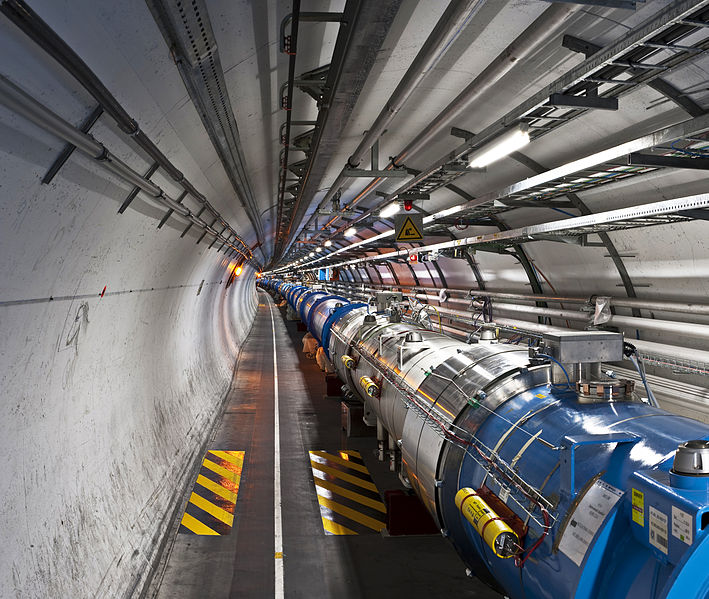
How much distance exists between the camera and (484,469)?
12.3 feet

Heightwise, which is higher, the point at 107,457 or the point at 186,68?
the point at 186,68

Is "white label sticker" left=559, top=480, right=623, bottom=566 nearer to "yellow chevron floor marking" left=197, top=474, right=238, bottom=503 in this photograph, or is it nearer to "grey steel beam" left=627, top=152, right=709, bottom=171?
"grey steel beam" left=627, top=152, right=709, bottom=171

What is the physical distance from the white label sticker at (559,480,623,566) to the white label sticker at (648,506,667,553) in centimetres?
23

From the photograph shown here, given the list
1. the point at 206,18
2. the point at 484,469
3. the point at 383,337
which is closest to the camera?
the point at 206,18

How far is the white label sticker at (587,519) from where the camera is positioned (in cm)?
268

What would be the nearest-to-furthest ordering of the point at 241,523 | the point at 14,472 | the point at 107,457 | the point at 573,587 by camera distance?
the point at 573,587 → the point at 14,472 → the point at 107,457 → the point at 241,523

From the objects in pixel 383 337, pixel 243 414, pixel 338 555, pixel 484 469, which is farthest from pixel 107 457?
pixel 243 414

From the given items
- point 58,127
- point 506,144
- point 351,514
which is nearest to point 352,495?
point 351,514

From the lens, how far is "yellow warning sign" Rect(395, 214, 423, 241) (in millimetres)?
9383

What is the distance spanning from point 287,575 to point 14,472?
2.92 metres

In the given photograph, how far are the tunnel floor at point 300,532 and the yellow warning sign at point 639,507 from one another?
2.97 meters

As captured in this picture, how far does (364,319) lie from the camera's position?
930cm

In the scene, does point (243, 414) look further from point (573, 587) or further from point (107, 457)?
point (573, 587)

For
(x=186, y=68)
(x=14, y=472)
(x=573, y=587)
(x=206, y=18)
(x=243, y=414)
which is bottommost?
(x=243, y=414)
